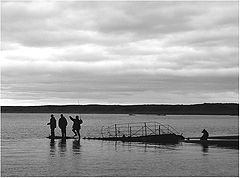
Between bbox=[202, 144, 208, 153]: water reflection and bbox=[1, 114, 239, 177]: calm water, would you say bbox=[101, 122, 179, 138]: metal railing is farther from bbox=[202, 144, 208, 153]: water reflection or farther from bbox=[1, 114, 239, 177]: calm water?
bbox=[1, 114, 239, 177]: calm water

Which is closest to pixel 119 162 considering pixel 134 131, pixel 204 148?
pixel 204 148

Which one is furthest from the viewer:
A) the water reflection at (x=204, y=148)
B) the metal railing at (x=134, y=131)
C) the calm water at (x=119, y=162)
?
the metal railing at (x=134, y=131)

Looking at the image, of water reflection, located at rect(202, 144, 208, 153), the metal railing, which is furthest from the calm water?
the metal railing

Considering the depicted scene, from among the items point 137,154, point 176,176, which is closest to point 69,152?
point 137,154

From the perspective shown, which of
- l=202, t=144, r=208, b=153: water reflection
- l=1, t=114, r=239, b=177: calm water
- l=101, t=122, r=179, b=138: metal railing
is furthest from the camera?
l=101, t=122, r=179, b=138: metal railing

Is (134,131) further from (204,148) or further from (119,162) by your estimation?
(119,162)

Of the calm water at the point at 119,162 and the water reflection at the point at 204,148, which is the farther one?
the water reflection at the point at 204,148

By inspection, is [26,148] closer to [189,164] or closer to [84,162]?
[84,162]

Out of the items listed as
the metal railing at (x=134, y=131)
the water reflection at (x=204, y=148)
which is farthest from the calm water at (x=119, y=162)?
the metal railing at (x=134, y=131)

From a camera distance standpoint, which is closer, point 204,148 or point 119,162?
point 119,162

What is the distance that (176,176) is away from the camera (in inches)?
582

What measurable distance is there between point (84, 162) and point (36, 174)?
3.20 m

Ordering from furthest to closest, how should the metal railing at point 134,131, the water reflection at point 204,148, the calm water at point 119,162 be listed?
1. the metal railing at point 134,131
2. the water reflection at point 204,148
3. the calm water at point 119,162

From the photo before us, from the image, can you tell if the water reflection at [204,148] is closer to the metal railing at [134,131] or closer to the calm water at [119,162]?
the calm water at [119,162]
